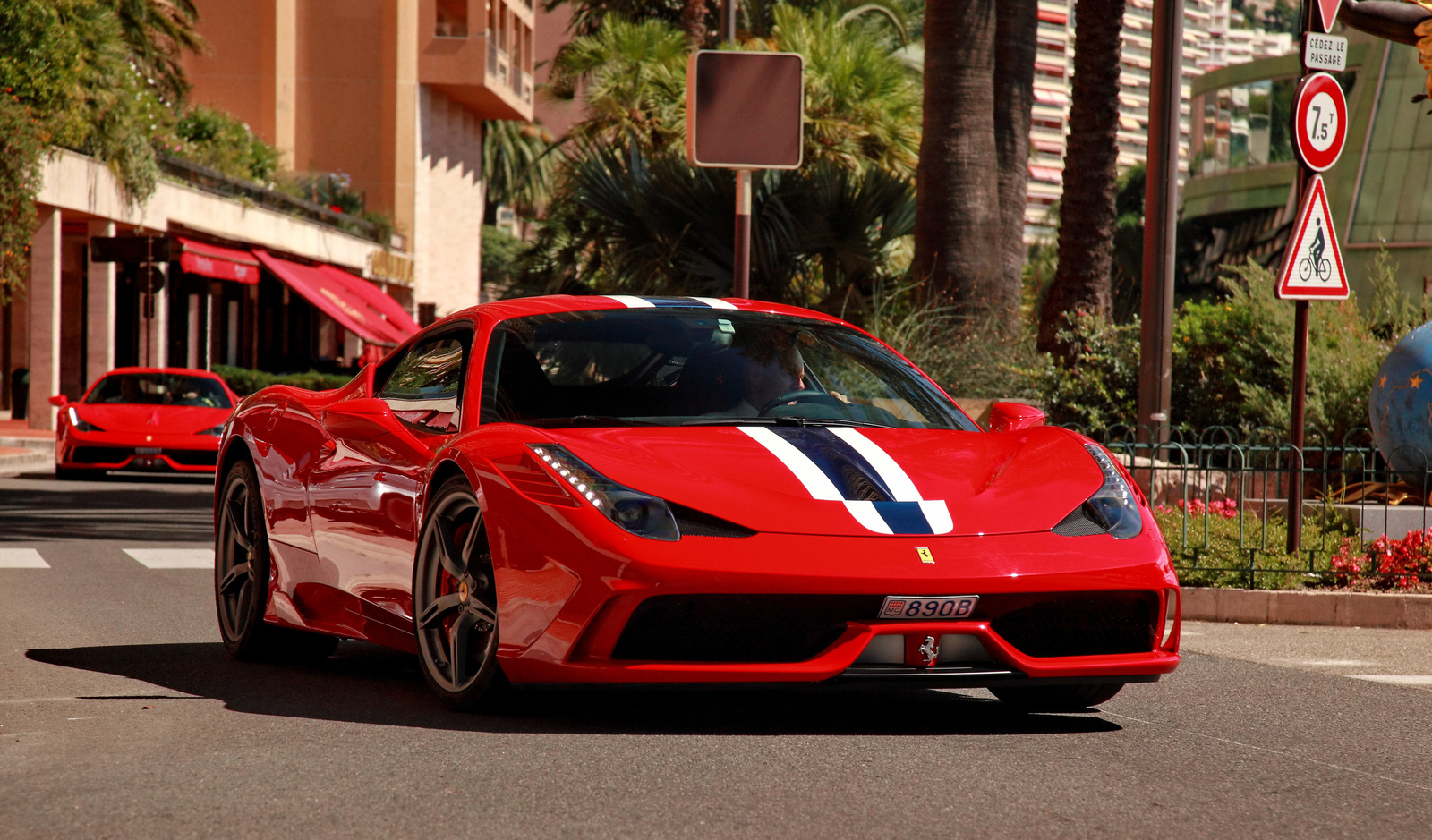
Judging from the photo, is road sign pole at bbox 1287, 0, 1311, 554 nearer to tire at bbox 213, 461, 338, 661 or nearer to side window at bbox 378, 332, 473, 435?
side window at bbox 378, 332, 473, 435

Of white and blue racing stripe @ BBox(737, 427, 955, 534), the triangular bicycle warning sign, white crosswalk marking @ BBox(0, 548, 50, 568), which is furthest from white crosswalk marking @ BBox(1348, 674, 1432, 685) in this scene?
white crosswalk marking @ BBox(0, 548, 50, 568)

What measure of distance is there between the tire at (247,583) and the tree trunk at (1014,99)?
45.0ft

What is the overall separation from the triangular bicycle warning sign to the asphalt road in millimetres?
3033

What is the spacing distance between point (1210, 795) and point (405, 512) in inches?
99.5

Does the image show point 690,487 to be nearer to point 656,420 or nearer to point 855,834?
point 656,420

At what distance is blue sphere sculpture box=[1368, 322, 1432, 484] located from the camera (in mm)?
11078

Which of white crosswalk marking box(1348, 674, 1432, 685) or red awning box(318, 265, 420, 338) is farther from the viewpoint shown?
red awning box(318, 265, 420, 338)

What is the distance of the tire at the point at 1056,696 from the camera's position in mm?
5641

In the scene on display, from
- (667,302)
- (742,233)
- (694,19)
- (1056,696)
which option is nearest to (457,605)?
(667,302)

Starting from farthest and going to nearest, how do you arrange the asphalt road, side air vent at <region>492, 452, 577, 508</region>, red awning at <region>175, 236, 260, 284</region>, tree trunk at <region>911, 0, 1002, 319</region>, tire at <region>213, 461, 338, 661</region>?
red awning at <region>175, 236, 260, 284</region> → tree trunk at <region>911, 0, 1002, 319</region> → tire at <region>213, 461, 338, 661</region> → side air vent at <region>492, 452, 577, 508</region> → the asphalt road

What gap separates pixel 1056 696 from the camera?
5777 millimetres

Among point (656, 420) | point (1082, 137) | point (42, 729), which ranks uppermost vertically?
point (1082, 137)

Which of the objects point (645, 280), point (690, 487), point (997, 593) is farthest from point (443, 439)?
point (645, 280)

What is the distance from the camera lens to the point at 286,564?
666 centimetres
